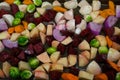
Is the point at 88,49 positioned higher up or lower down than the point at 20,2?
lower down

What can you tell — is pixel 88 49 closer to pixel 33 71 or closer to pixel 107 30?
pixel 107 30

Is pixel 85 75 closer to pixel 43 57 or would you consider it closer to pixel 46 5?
pixel 43 57

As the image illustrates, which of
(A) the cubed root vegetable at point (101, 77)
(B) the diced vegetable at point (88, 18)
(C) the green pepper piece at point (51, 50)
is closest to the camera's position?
(A) the cubed root vegetable at point (101, 77)

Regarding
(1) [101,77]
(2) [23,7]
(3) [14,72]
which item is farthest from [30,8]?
(1) [101,77]

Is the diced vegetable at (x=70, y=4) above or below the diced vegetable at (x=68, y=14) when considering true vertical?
above

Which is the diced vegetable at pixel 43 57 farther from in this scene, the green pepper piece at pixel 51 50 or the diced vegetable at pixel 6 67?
the diced vegetable at pixel 6 67

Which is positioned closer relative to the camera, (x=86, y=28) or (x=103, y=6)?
(x=86, y=28)

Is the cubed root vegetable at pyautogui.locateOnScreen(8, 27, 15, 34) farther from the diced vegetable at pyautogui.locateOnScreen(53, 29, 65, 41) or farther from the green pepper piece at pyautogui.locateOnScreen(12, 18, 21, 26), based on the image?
the diced vegetable at pyautogui.locateOnScreen(53, 29, 65, 41)

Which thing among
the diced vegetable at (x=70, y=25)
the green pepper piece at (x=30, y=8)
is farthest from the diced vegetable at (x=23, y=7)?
the diced vegetable at (x=70, y=25)

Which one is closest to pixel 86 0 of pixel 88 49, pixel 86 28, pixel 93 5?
pixel 93 5
